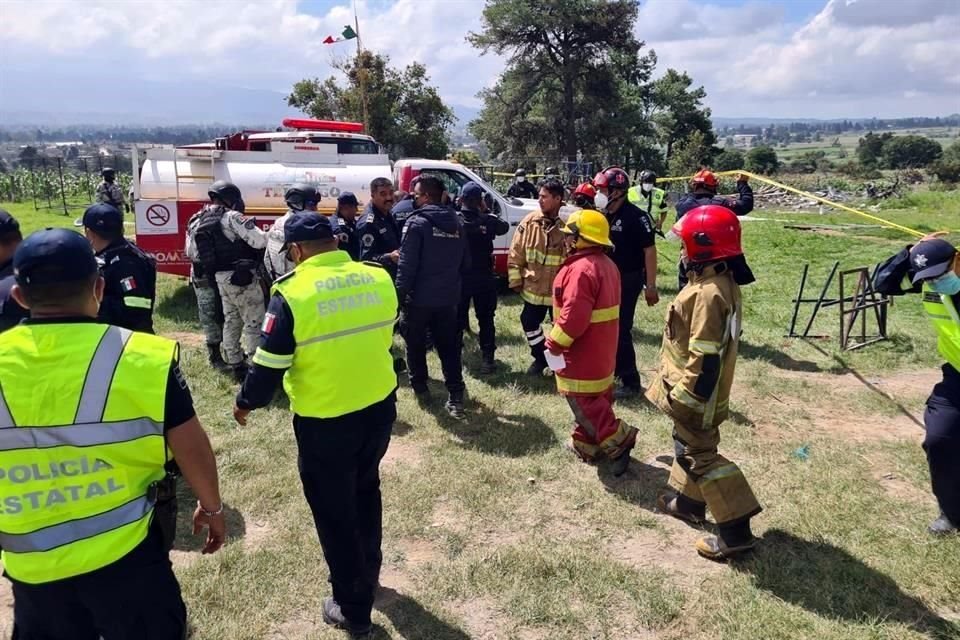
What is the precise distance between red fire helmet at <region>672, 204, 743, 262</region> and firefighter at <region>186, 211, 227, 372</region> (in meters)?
4.87

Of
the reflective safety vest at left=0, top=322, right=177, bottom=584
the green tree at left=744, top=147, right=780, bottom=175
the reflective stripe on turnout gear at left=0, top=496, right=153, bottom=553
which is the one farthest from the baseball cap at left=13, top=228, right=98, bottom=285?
the green tree at left=744, top=147, right=780, bottom=175

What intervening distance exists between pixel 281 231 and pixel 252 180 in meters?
3.40

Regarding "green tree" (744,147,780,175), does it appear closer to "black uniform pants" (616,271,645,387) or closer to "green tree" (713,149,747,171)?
"green tree" (713,149,747,171)

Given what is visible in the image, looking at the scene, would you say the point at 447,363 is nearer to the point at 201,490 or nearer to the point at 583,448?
the point at 583,448

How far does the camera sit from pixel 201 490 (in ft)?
7.27

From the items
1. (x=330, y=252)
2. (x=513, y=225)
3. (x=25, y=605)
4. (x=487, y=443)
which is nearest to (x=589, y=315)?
(x=487, y=443)

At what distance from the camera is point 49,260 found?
74.4 inches

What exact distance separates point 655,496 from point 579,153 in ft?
101

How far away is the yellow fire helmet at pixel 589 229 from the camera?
4488mm

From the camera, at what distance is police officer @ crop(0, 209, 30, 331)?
2.95m

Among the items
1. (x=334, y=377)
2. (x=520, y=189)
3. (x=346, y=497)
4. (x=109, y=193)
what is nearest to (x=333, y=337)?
(x=334, y=377)

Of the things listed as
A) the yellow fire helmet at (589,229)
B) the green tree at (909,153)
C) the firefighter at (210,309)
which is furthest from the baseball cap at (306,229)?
the green tree at (909,153)

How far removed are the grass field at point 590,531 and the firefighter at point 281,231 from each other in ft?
4.17

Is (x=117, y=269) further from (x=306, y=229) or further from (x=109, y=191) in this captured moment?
(x=109, y=191)
